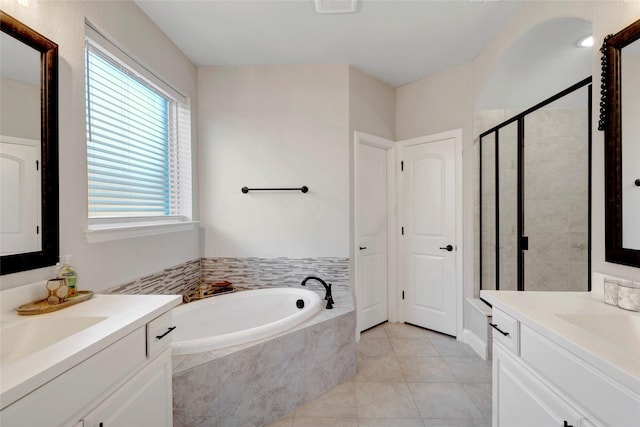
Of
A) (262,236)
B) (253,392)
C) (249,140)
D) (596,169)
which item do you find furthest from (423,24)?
(253,392)

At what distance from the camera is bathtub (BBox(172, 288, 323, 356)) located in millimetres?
1962

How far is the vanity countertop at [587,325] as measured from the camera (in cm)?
73

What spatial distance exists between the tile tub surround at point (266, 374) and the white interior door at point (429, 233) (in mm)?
1185

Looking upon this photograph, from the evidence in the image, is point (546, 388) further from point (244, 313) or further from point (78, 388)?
point (244, 313)

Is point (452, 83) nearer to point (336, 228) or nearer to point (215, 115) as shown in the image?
point (336, 228)

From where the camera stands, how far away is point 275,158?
2.68m

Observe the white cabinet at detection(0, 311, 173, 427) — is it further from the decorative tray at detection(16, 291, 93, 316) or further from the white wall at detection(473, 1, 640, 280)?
the white wall at detection(473, 1, 640, 280)

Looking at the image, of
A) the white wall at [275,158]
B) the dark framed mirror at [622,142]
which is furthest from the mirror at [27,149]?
the dark framed mirror at [622,142]

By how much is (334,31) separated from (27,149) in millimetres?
1969

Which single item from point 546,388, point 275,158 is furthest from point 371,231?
point 546,388

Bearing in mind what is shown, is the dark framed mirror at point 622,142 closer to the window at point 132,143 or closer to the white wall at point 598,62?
the white wall at point 598,62

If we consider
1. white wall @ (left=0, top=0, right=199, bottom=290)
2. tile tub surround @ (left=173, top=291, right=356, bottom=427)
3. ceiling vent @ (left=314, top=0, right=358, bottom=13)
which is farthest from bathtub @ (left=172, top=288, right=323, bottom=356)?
ceiling vent @ (left=314, top=0, right=358, bottom=13)

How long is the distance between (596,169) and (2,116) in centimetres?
247

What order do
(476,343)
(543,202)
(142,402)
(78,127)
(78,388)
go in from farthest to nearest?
(476,343), (543,202), (78,127), (142,402), (78,388)
